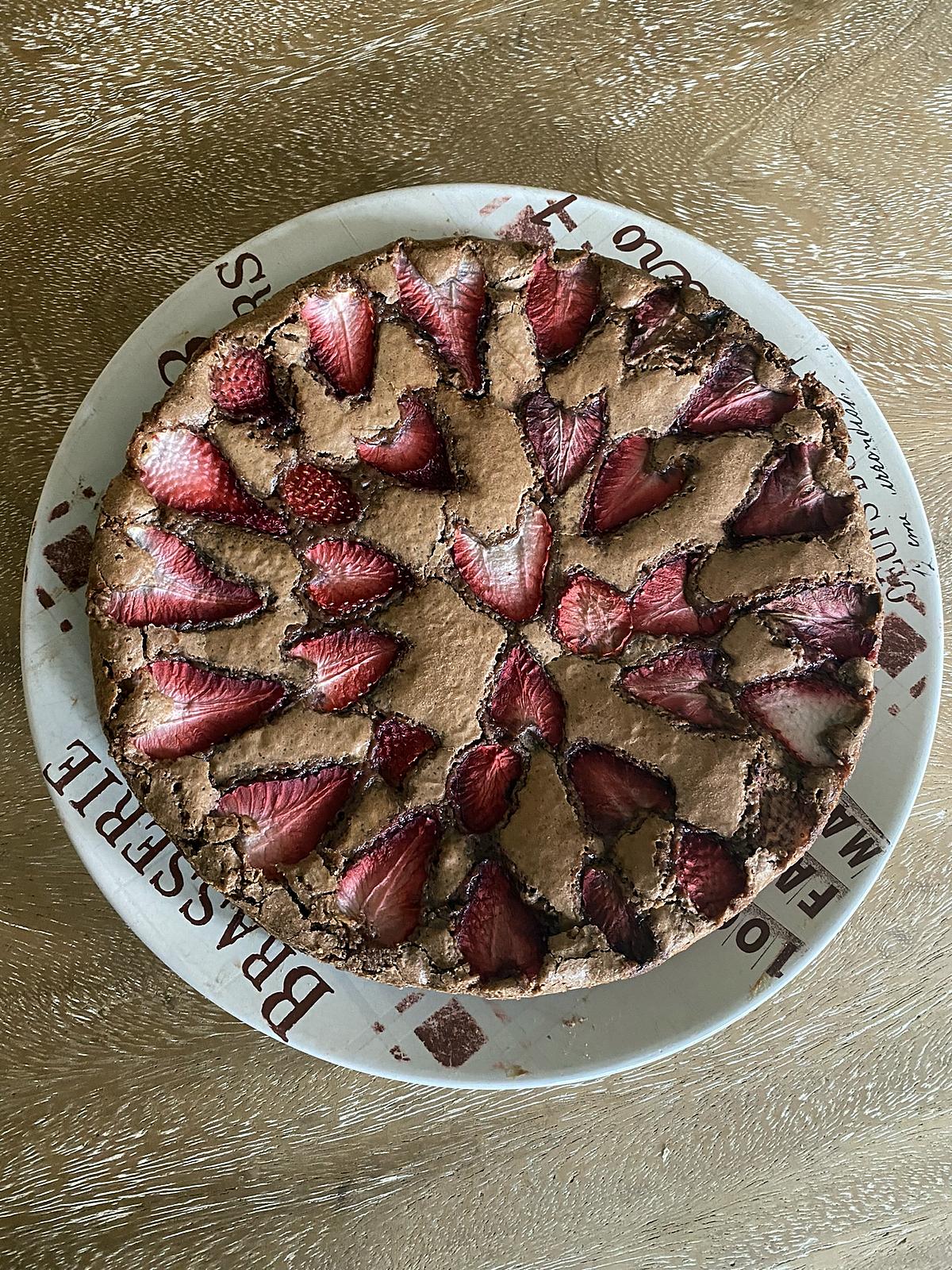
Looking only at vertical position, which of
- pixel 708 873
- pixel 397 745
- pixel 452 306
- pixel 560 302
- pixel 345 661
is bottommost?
pixel 708 873

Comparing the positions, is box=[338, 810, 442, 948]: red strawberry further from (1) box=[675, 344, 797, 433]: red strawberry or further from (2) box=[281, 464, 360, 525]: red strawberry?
(1) box=[675, 344, 797, 433]: red strawberry

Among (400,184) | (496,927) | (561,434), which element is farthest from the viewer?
(400,184)

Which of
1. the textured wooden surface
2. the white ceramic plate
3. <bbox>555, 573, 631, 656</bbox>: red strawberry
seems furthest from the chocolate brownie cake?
the textured wooden surface

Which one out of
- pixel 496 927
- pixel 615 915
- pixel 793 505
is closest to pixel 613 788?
pixel 615 915

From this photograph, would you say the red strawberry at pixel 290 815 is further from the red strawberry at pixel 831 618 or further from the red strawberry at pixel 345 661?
the red strawberry at pixel 831 618

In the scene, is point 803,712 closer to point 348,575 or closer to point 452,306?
point 348,575

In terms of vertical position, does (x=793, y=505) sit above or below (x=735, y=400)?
below

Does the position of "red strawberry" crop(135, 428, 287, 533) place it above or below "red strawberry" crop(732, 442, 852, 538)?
above

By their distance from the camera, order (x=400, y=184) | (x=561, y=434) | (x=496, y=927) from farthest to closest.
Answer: (x=400, y=184) < (x=561, y=434) < (x=496, y=927)
